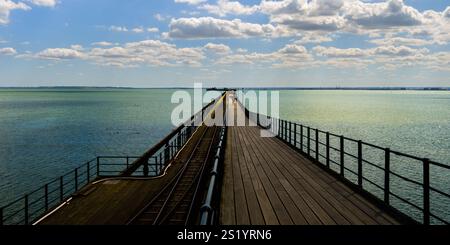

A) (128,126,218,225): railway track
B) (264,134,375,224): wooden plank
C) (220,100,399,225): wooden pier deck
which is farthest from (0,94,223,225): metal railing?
(264,134,375,224): wooden plank

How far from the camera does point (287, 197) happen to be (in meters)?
8.86

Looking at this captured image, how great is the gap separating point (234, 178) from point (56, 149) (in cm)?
4020

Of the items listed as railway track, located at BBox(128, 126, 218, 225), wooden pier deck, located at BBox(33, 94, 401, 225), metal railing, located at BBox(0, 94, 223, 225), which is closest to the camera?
wooden pier deck, located at BBox(33, 94, 401, 225)

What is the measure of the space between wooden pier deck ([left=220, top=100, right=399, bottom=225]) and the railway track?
100 cm

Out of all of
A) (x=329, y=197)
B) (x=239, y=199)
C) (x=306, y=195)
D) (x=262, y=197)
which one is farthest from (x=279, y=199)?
(x=329, y=197)

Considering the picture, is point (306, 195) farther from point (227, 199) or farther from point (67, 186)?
point (67, 186)

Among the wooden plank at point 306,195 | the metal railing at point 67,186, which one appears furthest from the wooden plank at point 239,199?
the metal railing at point 67,186

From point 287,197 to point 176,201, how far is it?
200 inches

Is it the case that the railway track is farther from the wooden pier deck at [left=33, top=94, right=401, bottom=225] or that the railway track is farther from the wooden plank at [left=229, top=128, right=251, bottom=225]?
the wooden plank at [left=229, top=128, right=251, bottom=225]

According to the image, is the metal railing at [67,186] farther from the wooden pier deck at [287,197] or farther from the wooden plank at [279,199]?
the wooden plank at [279,199]

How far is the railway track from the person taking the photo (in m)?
10.7
